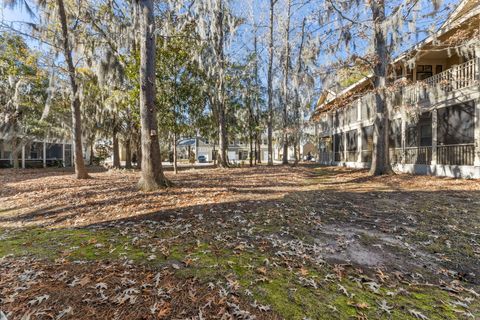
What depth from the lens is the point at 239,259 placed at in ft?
11.3

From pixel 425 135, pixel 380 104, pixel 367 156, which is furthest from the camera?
pixel 367 156

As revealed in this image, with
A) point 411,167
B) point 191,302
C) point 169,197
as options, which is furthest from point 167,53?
point 411,167

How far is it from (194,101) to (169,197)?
9.47 metres

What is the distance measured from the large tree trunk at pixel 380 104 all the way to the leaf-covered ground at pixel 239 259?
5508 mm

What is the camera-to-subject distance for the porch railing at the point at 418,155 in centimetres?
1257

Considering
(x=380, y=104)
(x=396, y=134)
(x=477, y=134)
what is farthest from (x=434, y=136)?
(x=396, y=134)

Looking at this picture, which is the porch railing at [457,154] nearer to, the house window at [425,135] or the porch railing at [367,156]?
the house window at [425,135]

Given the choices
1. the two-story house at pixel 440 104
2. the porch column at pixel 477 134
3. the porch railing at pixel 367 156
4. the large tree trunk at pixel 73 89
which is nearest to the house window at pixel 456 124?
the two-story house at pixel 440 104

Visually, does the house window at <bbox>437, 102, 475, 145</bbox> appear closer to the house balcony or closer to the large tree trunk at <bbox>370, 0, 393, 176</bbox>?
the house balcony

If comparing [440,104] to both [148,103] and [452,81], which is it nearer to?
[452,81]

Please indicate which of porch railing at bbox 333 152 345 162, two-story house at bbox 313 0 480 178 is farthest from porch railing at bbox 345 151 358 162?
two-story house at bbox 313 0 480 178

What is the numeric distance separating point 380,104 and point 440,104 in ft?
9.03

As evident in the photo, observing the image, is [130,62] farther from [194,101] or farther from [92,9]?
[194,101]

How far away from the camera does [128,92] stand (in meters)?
13.6
